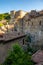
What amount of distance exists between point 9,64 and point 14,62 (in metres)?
0.79

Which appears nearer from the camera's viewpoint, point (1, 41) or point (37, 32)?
point (1, 41)

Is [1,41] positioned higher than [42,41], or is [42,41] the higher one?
[1,41]

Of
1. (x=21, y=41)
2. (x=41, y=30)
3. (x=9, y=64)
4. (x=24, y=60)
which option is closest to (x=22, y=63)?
(x=24, y=60)

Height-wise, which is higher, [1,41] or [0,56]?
[1,41]

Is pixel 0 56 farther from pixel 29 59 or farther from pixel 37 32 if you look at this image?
pixel 37 32

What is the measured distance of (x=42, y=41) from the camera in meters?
23.1

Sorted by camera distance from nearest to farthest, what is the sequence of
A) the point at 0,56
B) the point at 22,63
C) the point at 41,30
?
the point at 22,63 < the point at 0,56 < the point at 41,30

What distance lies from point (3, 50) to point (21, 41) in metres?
3.03

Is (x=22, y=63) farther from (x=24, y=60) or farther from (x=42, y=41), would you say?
(x=42, y=41)

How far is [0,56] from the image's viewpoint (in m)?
15.9

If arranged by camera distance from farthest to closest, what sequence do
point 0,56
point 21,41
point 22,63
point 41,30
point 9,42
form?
point 41,30
point 21,41
point 9,42
point 0,56
point 22,63

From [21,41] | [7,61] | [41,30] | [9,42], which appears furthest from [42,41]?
[7,61]

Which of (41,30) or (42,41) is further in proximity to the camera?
(41,30)

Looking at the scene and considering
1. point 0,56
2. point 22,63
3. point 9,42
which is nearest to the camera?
point 22,63
